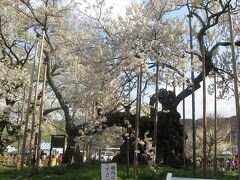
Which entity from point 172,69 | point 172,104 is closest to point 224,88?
point 172,104

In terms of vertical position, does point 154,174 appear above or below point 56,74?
below

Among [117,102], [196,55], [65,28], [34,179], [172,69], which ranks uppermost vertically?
[65,28]

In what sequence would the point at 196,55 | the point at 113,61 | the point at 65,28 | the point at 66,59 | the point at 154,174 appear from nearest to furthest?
the point at 113,61
the point at 154,174
the point at 196,55
the point at 65,28
the point at 66,59

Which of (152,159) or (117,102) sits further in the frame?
(117,102)

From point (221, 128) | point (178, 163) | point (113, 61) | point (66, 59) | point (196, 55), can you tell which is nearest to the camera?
point (113, 61)

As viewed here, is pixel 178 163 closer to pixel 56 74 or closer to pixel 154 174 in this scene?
pixel 154 174

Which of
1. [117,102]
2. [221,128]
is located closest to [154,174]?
[117,102]

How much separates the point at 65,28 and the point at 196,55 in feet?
32.1

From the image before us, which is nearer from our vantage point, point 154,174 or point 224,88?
point 154,174

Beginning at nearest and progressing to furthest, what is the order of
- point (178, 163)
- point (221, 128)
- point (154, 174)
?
point (154, 174) < point (178, 163) < point (221, 128)

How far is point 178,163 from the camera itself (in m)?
24.3

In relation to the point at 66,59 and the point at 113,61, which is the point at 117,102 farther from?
the point at 66,59

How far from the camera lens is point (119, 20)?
17.6 meters

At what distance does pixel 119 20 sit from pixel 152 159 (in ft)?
20.6
